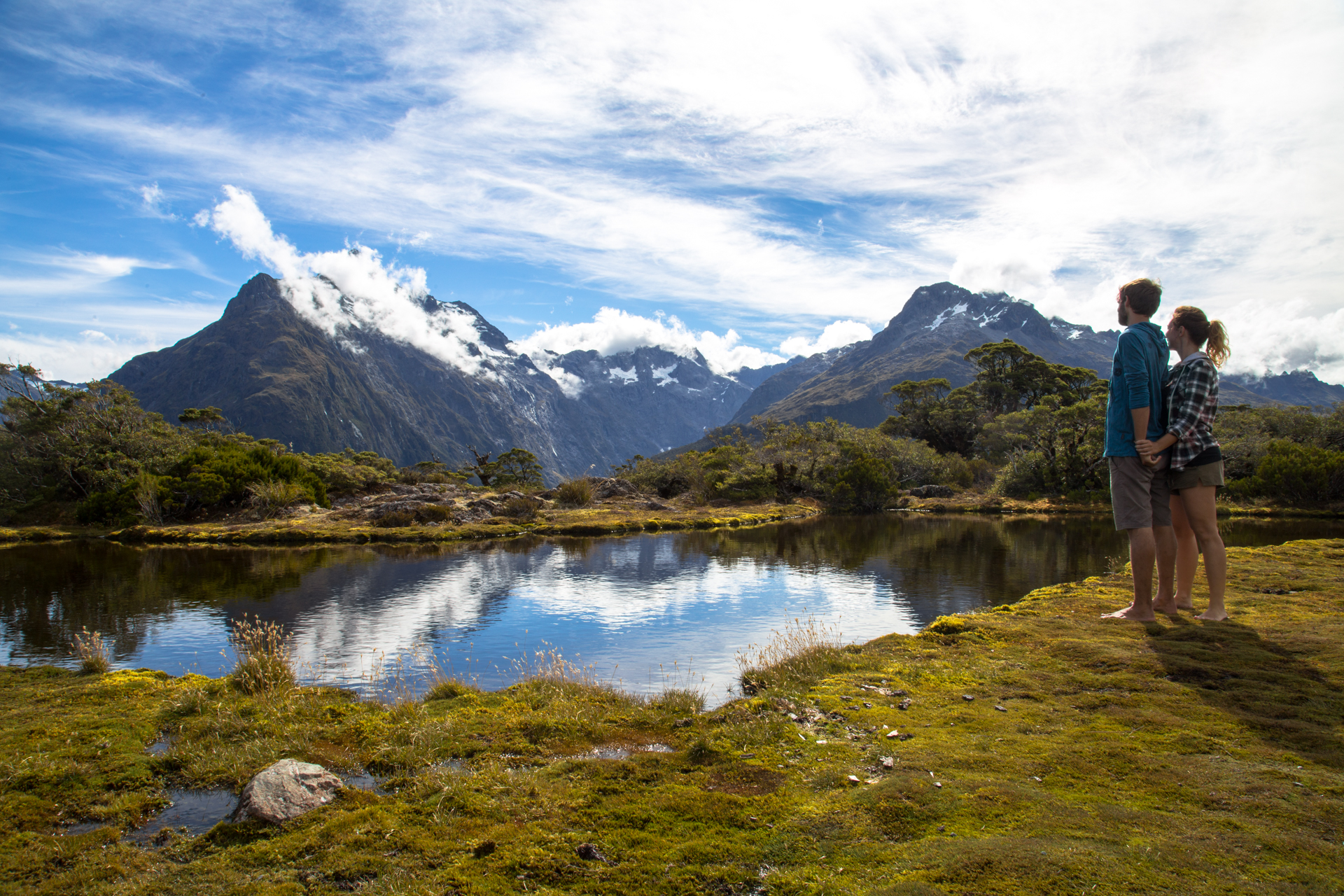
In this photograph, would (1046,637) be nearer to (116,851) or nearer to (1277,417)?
(116,851)

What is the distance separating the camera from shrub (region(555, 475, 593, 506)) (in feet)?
173

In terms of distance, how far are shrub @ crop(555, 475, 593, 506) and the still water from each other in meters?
17.6

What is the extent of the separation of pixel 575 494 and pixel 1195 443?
47.4m

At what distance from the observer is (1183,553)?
8.77 metres

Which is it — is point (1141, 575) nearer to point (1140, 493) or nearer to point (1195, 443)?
point (1140, 493)

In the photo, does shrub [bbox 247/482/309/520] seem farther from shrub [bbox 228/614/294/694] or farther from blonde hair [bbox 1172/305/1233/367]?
blonde hair [bbox 1172/305/1233/367]

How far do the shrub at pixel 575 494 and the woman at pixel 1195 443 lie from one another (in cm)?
4618

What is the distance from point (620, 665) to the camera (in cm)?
1280

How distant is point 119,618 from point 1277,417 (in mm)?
69828

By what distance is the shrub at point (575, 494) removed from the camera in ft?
173

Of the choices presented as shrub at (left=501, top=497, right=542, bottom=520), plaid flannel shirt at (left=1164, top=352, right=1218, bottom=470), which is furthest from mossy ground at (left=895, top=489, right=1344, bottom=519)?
plaid flannel shirt at (left=1164, top=352, right=1218, bottom=470)

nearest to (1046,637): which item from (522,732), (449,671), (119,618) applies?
(522,732)

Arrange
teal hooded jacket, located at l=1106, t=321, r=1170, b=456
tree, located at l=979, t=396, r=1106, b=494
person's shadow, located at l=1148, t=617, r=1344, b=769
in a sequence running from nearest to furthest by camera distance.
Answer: person's shadow, located at l=1148, t=617, r=1344, b=769
teal hooded jacket, located at l=1106, t=321, r=1170, b=456
tree, located at l=979, t=396, r=1106, b=494

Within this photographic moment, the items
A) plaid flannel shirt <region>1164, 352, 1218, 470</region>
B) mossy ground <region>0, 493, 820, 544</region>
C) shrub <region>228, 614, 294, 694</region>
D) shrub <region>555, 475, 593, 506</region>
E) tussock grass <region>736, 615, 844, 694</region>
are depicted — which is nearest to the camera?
plaid flannel shirt <region>1164, 352, 1218, 470</region>
